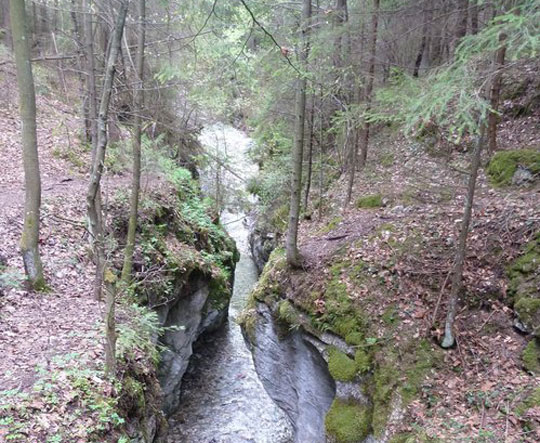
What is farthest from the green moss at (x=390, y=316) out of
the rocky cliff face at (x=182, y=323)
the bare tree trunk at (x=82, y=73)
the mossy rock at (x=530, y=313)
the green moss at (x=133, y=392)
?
the bare tree trunk at (x=82, y=73)

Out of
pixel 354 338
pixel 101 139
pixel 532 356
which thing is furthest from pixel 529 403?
pixel 101 139

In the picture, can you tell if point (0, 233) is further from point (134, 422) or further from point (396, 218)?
point (396, 218)

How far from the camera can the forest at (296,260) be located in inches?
183

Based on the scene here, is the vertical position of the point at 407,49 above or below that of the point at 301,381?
above

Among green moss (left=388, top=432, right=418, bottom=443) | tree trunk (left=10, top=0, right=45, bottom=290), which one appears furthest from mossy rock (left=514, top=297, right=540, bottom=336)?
tree trunk (left=10, top=0, right=45, bottom=290)

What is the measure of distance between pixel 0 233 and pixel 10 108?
9.81 meters

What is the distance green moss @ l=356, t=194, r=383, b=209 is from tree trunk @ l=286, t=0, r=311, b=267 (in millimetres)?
2817

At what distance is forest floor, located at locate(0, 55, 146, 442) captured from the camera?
415cm

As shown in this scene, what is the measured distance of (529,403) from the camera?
4.75 m

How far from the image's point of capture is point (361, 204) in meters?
10.2

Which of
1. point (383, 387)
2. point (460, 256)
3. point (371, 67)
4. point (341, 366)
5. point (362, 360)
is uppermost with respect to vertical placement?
point (371, 67)

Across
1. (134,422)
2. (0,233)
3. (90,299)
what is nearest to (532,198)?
(134,422)

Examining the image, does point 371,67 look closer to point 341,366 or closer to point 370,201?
point 370,201

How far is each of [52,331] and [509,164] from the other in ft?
30.8
